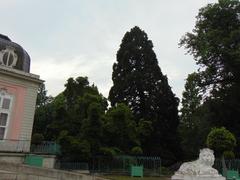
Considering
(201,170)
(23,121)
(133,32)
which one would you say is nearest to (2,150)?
(23,121)

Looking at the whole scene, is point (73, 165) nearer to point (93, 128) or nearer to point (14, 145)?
point (93, 128)

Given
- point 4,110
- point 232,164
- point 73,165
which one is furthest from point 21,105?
point 232,164

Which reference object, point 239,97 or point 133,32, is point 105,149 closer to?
point 239,97

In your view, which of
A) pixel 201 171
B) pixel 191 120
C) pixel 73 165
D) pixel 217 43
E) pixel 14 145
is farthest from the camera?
pixel 191 120

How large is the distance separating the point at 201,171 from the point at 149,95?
2290 centimetres

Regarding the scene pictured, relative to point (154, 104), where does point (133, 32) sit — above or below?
above

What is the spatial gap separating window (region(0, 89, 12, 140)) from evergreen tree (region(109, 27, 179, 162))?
14.3m

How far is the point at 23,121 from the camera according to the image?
24.3m

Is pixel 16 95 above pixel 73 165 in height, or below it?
above

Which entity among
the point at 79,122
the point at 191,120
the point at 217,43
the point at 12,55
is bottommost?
the point at 79,122

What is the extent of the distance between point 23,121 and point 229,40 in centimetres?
1757

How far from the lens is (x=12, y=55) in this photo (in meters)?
24.5

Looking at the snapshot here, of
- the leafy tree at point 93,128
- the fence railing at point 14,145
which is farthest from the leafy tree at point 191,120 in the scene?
the fence railing at point 14,145

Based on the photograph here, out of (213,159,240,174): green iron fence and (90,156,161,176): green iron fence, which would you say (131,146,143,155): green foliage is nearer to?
(90,156,161,176): green iron fence
